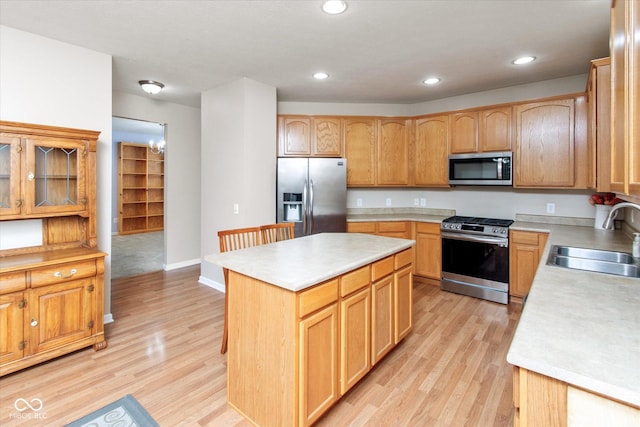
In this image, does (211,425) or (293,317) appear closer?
(293,317)

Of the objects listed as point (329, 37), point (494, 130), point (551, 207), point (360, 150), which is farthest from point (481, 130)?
point (329, 37)

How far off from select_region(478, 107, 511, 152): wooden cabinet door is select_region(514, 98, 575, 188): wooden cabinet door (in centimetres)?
10

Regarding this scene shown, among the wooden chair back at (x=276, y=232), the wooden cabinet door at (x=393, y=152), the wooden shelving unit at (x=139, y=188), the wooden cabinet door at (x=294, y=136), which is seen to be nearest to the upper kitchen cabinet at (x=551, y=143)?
the wooden cabinet door at (x=393, y=152)

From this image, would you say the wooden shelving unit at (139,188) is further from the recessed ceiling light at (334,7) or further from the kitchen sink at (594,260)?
the kitchen sink at (594,260)

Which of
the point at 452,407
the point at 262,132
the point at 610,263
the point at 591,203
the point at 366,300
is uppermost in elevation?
the point at 262,132

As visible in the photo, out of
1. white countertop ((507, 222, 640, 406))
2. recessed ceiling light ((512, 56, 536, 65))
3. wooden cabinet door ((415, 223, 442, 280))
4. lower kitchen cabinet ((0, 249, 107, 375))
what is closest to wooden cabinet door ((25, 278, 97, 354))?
lower kitchen cabinet ((0, 249, 107, 375))

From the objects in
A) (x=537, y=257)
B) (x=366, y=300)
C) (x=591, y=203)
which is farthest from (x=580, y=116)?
(x=366, y=300)

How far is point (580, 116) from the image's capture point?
10.8ft

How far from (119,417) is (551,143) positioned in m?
4.49

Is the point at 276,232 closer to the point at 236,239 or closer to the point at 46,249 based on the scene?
the point at 236,239

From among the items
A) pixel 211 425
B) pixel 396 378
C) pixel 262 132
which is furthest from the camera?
pixel 262 132

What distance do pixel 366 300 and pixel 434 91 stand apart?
324cm

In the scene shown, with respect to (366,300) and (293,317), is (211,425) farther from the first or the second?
(366,300)

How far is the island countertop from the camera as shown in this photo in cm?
160
